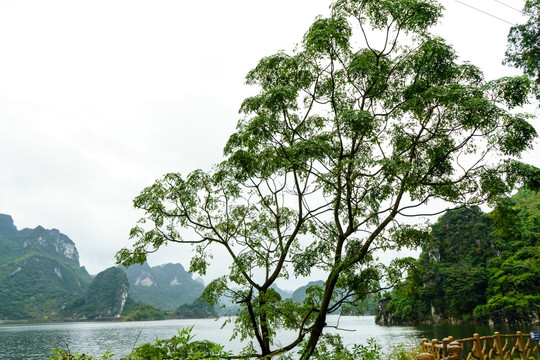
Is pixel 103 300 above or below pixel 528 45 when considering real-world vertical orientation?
below

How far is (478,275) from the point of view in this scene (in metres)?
53.8

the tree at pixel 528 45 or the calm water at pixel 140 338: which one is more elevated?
the tree at pixel 528 45

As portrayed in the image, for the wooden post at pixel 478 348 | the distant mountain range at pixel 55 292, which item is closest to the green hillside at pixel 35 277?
the distant mountain range at pixel 55 292

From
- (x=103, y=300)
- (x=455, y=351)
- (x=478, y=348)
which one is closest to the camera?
(x=455, y=351)

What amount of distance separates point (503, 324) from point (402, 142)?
55243 mm

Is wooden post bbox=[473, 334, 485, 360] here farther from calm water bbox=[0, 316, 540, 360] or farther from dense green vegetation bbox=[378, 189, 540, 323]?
dense green vegetation bbox=[378, 189, 540, 323]

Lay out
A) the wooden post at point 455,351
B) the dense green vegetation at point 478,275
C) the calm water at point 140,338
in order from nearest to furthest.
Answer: the wooden post at point 455,351 < the calm water at point 140,338 < the dense green vegetation at point 478,275

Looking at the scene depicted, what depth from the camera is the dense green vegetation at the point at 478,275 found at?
146ft

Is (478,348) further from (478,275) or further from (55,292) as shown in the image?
(55,292)

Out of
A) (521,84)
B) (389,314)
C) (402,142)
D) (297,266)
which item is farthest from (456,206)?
(389,314)

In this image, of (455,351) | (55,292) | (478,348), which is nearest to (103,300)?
(55,292)

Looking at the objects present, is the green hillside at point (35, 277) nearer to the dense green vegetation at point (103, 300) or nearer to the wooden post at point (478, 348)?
the dense green vegetation at point (103, 300)

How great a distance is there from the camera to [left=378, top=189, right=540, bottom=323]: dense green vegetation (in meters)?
44.6

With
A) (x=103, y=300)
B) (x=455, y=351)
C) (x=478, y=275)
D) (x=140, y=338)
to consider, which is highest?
(x=478, y=275)
